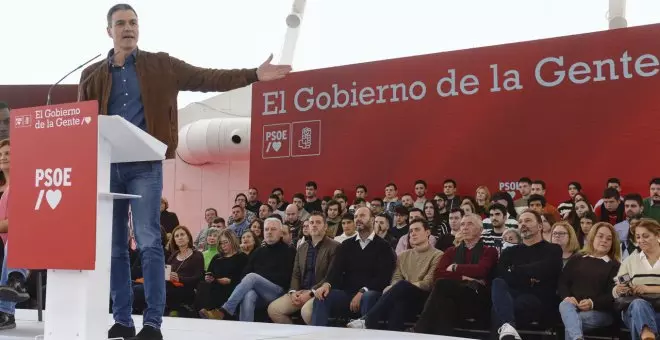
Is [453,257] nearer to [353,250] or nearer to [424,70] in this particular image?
[353,250]

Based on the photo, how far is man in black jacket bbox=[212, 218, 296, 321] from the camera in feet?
20.6

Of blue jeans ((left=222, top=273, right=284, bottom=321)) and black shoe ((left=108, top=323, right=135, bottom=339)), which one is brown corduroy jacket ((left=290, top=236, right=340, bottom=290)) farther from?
black shoe ((left=108, top=323, right=135, bottom=339))

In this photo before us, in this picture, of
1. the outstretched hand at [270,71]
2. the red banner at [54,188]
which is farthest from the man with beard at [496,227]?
the red banner at [54,188]

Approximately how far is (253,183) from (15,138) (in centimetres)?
771

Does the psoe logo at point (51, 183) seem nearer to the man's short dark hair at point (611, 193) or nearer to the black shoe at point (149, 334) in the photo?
the black shoe at point (149, 334)

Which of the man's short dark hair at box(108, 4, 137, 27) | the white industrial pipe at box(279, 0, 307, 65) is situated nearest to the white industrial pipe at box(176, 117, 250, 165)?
the white industrial pipe at box(279, 0, 307, 65)

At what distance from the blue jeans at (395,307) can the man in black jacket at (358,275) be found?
0.67 feet

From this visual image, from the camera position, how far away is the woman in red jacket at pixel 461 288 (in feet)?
17.0

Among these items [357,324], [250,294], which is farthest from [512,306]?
[250,294]

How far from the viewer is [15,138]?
2.60 metres

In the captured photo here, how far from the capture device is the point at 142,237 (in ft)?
9.60

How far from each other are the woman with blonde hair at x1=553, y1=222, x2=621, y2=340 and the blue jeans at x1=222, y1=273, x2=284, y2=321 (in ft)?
7.94

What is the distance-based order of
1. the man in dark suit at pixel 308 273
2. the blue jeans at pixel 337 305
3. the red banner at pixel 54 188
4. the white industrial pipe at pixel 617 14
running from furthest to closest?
the white industrial pipe at pixel 617 14
the man in dark suit at pixel 308 273
the blue jeans at pixel 337 305
the red banner at pixel 54 188

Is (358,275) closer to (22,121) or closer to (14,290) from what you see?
(14,290)
